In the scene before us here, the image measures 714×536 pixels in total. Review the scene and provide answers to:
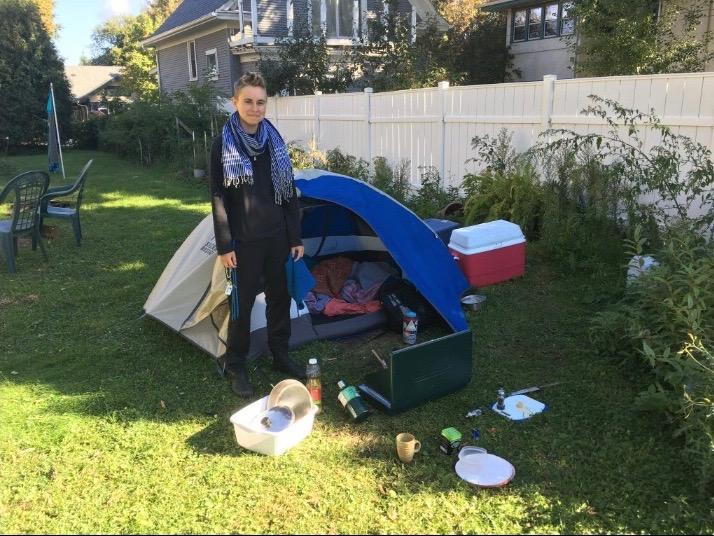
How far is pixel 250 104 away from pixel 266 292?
1.13 meters

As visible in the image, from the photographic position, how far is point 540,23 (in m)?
16.1

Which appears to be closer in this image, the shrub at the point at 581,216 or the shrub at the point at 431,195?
the shrub at the point at 581,216

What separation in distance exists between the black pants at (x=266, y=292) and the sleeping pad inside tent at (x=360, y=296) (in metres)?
0.31

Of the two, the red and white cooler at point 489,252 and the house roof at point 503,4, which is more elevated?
the house roof at point 503,4

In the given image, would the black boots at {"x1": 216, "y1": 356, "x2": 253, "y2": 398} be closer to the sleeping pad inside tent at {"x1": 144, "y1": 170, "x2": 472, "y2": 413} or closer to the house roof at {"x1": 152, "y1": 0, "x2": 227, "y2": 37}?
the sleeping pad inside tent at {"x1": 144, "y1": 170, "x2": 472, "y2": 413}

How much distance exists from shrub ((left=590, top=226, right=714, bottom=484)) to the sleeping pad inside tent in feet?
3.31

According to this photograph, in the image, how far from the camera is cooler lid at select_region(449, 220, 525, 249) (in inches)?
200

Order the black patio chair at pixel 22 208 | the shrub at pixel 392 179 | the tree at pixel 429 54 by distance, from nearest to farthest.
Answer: the black patio chair at pixel 22 208 < the shrub at pixel 392 179 < the tree at pixel 429 54

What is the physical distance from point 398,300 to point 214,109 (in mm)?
13036

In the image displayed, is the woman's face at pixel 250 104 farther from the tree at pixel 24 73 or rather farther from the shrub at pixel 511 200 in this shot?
the tree at pixel 24 73

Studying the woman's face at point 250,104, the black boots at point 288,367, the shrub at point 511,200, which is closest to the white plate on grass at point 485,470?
the black boots at point 288,367

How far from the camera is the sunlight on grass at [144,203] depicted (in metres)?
9.46

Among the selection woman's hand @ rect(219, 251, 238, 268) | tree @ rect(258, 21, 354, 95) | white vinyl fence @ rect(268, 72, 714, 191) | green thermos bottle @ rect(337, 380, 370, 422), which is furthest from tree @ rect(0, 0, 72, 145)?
green thermos bottle @ rect(337, 380, 370, 422)

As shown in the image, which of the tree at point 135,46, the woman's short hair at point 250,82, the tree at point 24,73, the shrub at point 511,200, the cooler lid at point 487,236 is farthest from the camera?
the tree at point 135,46
